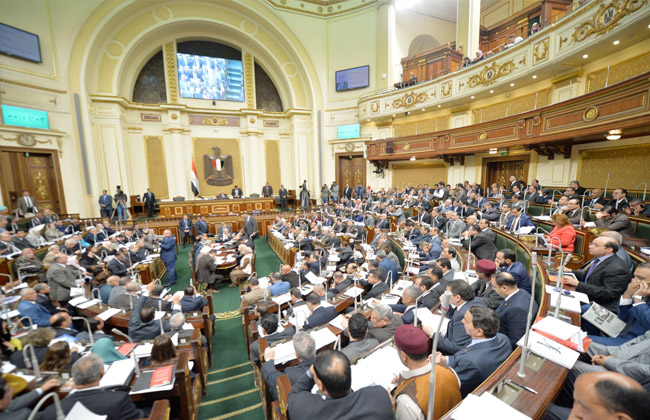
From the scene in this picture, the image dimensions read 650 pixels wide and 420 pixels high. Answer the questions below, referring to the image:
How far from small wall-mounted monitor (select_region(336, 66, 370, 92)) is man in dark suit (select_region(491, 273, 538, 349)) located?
16.7 meters

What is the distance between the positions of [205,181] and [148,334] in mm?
15620

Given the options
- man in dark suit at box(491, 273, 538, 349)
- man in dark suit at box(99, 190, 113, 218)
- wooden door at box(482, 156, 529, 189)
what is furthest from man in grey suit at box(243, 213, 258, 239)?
wooden door at box(482, 156, 529, 189)

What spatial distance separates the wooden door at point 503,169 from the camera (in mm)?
11430

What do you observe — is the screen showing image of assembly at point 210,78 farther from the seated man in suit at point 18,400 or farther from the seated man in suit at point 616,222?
the seated man in suit at point 616,222

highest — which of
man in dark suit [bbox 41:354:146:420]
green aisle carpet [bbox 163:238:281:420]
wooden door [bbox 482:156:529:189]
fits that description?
wooden door [bbox 482:156:529:189]

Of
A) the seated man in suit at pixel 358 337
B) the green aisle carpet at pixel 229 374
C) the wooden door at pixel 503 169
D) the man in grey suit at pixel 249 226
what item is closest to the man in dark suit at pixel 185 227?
the man in grey suit at pixel 249 226

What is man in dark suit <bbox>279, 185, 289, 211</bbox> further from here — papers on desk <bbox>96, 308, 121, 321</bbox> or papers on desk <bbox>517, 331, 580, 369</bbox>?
papers on desk <bbox>517, 331, 580, 369</bbox>

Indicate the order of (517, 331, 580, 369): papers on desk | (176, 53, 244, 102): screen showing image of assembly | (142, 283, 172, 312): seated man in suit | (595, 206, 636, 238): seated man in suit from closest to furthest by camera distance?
(517, 331, 580, 369): papers on desk, (142, 283, 172, 312): seated man in suit, (595, 206, 636, 238): seated man in suit, (176, 53, 244, 102): screen showing image of assembly

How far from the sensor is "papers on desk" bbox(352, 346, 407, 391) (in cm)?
228

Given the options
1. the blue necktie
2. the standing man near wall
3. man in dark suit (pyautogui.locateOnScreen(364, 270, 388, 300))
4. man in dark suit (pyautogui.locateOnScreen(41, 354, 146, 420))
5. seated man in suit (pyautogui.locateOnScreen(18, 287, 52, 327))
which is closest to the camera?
man in dark suit (pyautogui.locateOnScreen(41, 354, 146, 420))

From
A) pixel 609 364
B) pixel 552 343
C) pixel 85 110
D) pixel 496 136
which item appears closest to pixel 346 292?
pixel 552 343

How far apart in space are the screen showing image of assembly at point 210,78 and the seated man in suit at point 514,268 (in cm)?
1838

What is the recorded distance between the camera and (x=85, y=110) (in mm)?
13227

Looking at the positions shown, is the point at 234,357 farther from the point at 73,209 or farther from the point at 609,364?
the point at 73,209
